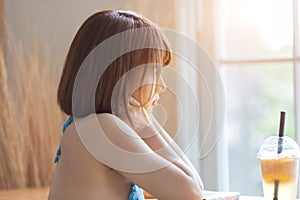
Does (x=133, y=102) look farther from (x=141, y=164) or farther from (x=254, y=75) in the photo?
(x=254, y=75)

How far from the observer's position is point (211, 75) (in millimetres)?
2320

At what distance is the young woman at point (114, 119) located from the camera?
3.92ft

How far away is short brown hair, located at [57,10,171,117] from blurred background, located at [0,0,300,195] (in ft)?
3.35

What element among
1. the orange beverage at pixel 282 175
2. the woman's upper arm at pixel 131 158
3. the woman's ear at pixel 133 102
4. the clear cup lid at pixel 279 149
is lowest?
the orange beverage at pixel 282 175

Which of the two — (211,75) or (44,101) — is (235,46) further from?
(44,101)

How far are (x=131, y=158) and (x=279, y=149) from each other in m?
0.47

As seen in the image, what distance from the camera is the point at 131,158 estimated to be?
3.90 feet

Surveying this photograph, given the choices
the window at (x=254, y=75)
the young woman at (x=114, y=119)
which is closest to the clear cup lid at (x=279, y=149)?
the young woman at (x=114, y=119)

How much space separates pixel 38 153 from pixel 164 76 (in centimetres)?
54

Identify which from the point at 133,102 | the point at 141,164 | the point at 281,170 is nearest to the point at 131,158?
the point at 141,164

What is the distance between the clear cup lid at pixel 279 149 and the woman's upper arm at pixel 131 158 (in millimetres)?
348

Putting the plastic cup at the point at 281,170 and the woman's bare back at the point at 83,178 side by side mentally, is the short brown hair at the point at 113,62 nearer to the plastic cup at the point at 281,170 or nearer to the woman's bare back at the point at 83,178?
the woman's bare back at the point at 83,178

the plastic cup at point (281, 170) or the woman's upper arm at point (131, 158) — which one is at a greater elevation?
the woman's upper arm at point (131, 158)

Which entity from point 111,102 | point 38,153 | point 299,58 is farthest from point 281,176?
point 38,153
